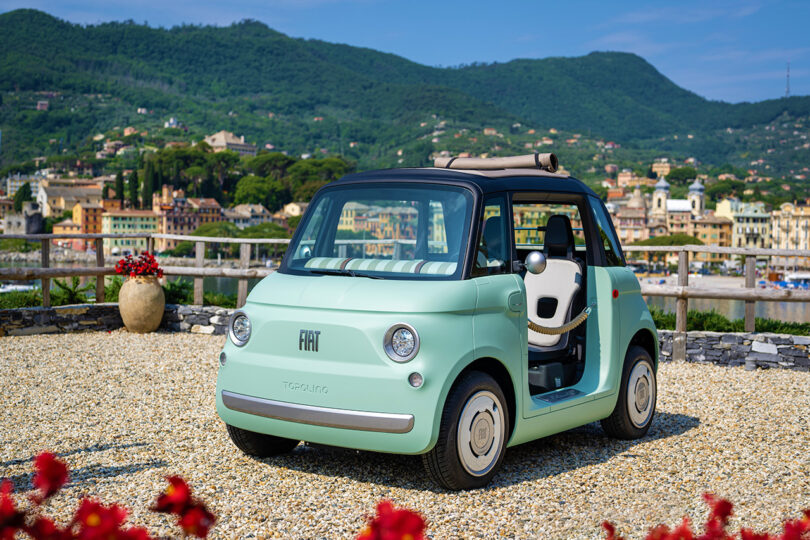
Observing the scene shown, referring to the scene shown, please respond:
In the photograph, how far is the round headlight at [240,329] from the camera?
200 inches

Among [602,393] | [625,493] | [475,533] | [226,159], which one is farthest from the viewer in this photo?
[226,159]

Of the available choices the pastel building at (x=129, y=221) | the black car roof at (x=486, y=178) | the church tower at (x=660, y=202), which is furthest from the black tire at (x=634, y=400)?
the church tower at (x=660, y=202)

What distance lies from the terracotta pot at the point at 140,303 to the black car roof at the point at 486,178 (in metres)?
7.08

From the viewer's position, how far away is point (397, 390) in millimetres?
4469

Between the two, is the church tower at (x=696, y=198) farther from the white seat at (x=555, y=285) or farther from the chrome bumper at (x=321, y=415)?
the chrome bumper at (x=321, y=415)

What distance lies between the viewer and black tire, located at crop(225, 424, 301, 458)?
5398mm

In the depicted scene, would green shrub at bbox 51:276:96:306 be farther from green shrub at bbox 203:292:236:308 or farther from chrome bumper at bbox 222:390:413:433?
chrome bumper at bbox 222:390:413:433

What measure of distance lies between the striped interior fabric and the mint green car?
1 cm

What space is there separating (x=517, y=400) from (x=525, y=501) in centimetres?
62

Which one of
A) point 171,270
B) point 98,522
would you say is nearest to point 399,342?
point 98,522

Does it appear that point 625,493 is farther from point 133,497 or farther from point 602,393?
point 133,497

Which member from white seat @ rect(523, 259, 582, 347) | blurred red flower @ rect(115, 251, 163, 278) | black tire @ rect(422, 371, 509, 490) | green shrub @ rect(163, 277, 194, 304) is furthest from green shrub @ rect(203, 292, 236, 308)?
black tire @ rect(422, 371, 509, 490)

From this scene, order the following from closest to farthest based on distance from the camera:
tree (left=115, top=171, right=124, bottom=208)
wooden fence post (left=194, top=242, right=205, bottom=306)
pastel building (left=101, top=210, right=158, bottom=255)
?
wooden fence post (left=194, top=242, right=205, bottom=306), pastel building (left=101, top=210, right=158, bottom=255), tree (left=115, top=171, right=124, bottom=208)

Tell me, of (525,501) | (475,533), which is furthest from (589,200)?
(475,533)
